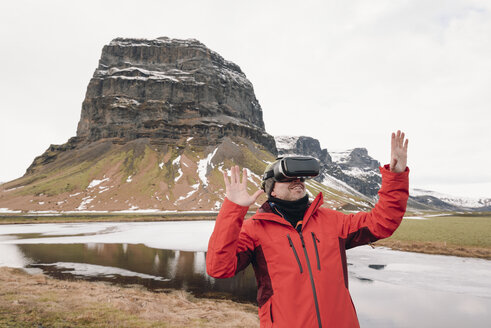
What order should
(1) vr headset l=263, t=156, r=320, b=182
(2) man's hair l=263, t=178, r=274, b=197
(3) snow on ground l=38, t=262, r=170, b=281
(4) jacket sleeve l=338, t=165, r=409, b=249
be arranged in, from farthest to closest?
(3) snow on ground l=38, t=262, r=170, b=281 < (2) man's hair l=263, t=178, r=274, b=197 < (1) vr headset l=263, t=156, r=320, b=182 < (4) jacket sleeve l=338, t=165, r=409, b=249

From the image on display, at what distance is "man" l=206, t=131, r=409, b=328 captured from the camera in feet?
10.3

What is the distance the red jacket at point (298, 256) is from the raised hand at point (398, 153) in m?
0.09

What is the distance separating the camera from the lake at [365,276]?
1148cm

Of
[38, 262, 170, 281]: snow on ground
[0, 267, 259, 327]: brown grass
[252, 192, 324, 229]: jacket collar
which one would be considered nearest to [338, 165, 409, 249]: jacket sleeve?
[252, 192, 324, 229]: jacket collar

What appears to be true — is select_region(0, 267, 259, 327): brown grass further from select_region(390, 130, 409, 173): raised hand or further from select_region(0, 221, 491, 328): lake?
select_region(390, 130, 409, 173): raised hand

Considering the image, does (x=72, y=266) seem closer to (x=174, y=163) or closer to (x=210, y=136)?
(x=174, y=163)

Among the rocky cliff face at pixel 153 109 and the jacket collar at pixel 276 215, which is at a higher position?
the rocky cliff face at pixel 153 109

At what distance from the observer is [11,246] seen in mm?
29359

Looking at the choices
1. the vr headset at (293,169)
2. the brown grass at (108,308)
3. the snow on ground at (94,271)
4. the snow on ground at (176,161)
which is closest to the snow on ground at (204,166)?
the snow on ground at (176,161)

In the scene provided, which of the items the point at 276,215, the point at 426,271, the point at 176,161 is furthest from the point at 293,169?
the point at 176,161

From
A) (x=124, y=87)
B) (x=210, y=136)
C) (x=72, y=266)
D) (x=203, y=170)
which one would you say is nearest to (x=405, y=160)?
(x=72, y=266)

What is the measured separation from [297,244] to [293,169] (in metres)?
0.95

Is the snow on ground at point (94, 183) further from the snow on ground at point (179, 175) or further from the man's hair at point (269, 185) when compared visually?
the man's hair at point (269, 185)

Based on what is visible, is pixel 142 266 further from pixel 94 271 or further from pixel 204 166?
pixel 204 166
